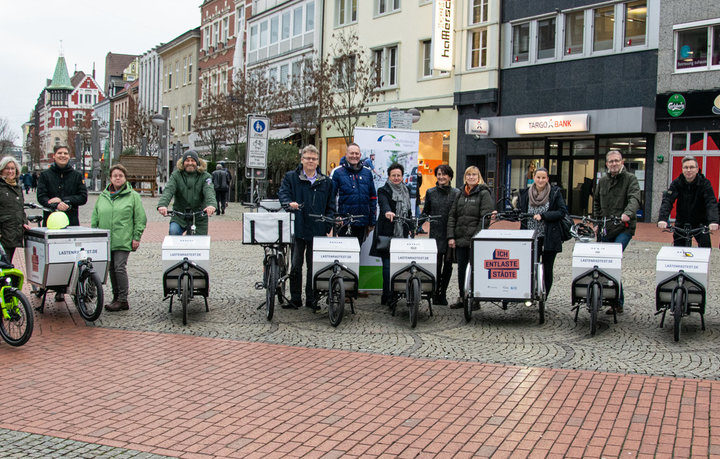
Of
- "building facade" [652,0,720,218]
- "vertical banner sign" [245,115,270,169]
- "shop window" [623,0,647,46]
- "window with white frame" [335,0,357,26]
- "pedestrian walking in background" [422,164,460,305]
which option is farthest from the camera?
"window with white frame" [335,0,357,26]

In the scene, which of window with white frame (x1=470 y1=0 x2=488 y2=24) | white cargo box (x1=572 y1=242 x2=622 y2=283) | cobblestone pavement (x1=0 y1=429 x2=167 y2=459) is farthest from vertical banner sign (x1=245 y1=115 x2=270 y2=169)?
window with white frame (x1=470 y1=0 x2=488 y2=24)

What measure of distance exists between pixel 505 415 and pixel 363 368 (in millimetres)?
1631

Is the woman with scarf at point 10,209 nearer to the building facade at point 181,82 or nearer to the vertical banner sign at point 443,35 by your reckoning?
the vertical banner sign at point 443,35

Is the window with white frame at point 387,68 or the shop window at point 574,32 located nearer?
the shop window at point 574,32

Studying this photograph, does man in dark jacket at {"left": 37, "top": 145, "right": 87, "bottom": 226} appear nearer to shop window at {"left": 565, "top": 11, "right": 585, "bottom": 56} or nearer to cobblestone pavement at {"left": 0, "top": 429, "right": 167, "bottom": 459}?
cobblestone pavement at {"left": 0, "top": 429, "right": 167, "bottom": 459}

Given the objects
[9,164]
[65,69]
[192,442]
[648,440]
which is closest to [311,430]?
[192,442]

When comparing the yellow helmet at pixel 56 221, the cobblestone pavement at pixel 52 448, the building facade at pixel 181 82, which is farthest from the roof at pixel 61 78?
the cobblestone pavement at pixel 52 448

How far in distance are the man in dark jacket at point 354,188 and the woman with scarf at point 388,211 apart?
17cm

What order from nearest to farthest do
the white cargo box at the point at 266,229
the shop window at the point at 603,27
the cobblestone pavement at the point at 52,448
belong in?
the cobblestone pavement at the point at 52,448 < the white cargo box at the point at 266,229 < the shop window at the point at 603,27

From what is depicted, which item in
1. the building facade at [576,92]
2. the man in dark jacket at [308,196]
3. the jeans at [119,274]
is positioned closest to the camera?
the jeans at [119,274]

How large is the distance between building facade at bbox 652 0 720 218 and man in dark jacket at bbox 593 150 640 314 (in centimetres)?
1584

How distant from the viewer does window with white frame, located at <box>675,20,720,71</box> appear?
933 inches

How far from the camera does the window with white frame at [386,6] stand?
35062 mm

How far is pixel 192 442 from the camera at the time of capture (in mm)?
4789
